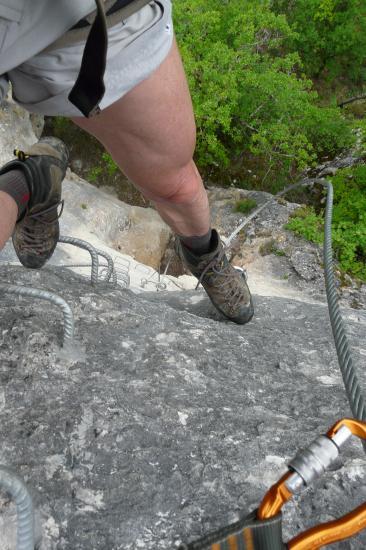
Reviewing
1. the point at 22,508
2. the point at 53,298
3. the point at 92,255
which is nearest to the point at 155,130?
the point at 53,298

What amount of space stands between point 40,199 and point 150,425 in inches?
50.3

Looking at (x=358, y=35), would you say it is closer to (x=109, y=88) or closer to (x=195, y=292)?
A: (x=195, y=292)

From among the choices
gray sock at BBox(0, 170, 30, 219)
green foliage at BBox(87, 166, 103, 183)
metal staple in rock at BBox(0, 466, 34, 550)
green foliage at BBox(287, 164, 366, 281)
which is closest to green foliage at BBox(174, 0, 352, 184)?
green foliage at BBox(287, 164, 366, 281)

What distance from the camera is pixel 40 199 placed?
2.08m

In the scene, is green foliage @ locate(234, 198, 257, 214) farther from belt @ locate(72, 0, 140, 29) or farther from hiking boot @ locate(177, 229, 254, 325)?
belt @ locate(72, 0, 140, 29)

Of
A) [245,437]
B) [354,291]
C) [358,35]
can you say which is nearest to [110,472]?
[245,437]

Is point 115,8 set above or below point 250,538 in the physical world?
above

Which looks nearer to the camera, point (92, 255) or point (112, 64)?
point (112, 64)

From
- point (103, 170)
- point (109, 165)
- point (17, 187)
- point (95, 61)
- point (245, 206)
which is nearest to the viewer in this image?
point (95, 61)

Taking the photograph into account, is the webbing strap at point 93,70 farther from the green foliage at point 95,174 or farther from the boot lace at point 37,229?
the green foliage at point 95,174

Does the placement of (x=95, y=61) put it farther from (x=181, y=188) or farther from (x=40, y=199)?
(x=40, y=199)

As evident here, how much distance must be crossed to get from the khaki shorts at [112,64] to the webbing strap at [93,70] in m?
0.12

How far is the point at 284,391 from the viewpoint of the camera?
64.7 inches

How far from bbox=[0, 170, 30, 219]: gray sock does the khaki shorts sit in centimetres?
49
